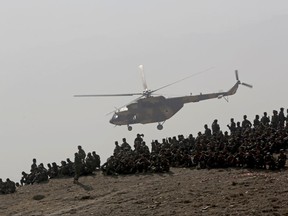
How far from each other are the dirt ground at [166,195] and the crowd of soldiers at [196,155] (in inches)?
22.3

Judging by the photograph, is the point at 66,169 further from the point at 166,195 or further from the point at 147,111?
the point at 147,111

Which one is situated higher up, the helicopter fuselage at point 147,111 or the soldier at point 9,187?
the helicopter fuselage at point 147,111

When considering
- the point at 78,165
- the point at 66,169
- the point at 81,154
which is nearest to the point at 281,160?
the point at 81,154

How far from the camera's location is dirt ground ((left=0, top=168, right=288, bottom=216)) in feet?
52.7

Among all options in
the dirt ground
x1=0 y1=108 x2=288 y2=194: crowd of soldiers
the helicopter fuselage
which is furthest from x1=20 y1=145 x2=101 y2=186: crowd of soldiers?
the helicopter fuselage

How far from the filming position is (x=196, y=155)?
2386 cm

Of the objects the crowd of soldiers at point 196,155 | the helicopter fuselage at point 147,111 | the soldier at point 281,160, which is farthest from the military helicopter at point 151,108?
the soldier at point 281,160

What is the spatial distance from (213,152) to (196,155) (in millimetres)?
829

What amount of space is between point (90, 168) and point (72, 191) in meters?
4.30

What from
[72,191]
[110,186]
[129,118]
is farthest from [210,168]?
[129,118]

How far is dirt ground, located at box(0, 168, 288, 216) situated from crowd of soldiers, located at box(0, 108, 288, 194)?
1.86 ft

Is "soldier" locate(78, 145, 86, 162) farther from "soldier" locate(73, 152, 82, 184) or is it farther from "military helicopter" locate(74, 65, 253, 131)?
"military helicopter" locate(74, 65, 253, 131)

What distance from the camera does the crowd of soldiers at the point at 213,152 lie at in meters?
21.8

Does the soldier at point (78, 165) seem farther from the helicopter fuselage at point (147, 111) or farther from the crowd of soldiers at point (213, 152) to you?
the helicopter fuselage at point (147, 111)
